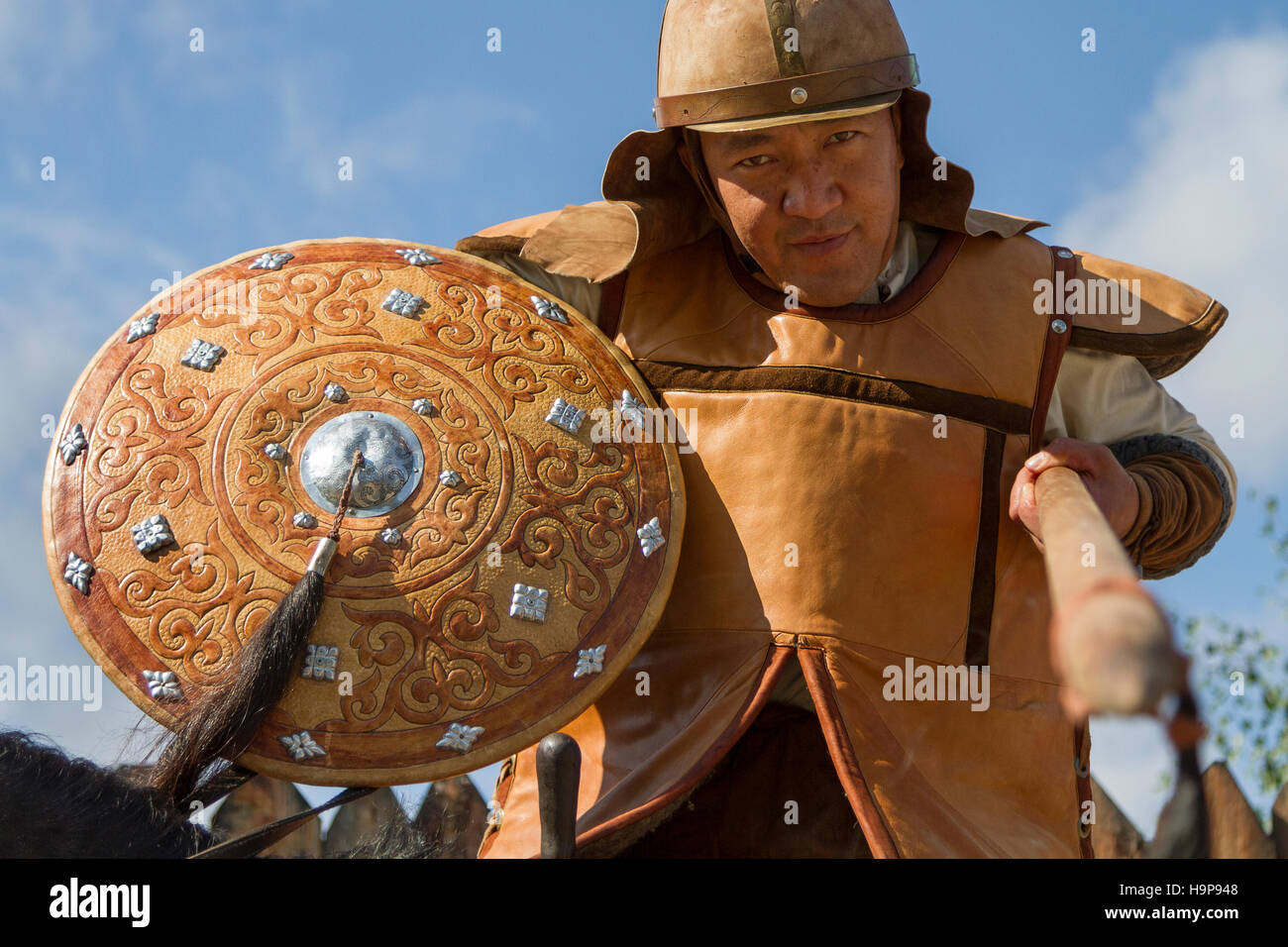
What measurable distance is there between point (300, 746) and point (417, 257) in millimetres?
1248

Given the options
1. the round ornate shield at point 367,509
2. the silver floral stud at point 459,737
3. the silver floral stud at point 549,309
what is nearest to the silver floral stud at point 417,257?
the round ornate shield at point 367,509

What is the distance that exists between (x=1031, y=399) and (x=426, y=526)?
4.97 feet

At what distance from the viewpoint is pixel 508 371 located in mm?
3666

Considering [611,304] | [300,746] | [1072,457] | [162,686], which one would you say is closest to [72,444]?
[162,686]

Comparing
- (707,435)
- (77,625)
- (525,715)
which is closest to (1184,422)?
(707,435)

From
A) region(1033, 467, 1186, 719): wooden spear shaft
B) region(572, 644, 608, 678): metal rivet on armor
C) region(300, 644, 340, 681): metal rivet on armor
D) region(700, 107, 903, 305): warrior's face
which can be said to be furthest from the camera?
region(700, 107, 903, 305): warrior's face

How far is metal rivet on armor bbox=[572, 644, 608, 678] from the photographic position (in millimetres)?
3418

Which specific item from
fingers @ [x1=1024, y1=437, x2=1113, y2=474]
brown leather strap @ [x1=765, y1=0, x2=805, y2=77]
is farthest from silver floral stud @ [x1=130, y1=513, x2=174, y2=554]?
fingers @ [x1=1024, y1=437, x2=1113, y2=474]

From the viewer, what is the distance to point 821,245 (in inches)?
147

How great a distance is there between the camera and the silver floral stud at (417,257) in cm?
381

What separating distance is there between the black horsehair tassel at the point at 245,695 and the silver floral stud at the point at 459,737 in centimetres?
35

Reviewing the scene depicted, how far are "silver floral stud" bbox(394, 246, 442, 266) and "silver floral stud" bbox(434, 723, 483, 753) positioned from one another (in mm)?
1164

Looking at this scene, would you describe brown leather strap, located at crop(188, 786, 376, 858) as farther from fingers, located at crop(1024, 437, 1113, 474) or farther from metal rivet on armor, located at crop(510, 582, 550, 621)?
fingers, located at crop(1024, 437, 1113, 474)

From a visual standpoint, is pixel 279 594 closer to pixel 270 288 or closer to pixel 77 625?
pixel 77 625
